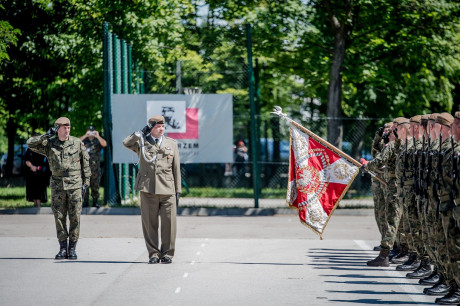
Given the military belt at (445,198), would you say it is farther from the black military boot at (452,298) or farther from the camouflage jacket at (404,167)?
the camouflage jacket at (404,167)

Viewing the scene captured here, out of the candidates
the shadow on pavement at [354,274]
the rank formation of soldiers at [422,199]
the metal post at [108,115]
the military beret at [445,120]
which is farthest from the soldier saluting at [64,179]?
the metal post at [108,115]

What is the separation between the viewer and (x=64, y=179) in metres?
11.9

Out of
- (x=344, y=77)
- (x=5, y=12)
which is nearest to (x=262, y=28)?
(x=344, y=77)

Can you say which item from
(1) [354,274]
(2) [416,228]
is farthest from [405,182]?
Result: (1) [354,274]

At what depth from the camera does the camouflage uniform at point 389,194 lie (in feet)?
37.8

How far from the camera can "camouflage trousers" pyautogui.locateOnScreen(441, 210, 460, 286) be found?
823cm

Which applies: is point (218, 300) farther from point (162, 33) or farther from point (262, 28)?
point (162, 33)

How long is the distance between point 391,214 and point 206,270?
268cm

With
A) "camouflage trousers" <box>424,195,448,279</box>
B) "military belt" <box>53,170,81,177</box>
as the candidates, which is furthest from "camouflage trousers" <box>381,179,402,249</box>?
"military belt" <box>53,170,81,177</box>

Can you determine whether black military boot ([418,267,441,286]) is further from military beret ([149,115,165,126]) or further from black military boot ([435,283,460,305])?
military beret ([149,115,165,126])

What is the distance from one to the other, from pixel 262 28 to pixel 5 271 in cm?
1390

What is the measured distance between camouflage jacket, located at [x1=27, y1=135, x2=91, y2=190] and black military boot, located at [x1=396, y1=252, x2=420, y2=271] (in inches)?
183

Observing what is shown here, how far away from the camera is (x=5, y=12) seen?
26562 mm

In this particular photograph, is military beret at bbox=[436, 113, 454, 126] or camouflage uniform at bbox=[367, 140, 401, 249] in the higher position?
military beret at bbox=[436, 113, 454, 126]
